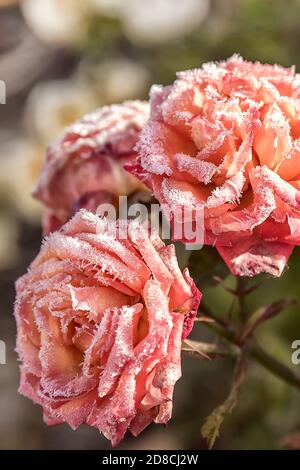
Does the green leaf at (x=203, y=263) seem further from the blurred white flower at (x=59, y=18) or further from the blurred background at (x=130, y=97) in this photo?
the blurred white flower at (x=59, y=18)

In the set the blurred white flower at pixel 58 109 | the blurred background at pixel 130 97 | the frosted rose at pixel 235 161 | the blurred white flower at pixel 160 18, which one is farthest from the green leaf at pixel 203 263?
the blurred white flower at pixel 160 18

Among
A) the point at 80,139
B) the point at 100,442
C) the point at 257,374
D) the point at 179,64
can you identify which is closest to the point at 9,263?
the point at 100,442

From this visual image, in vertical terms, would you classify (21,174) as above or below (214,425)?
above

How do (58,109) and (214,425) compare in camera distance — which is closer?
(214,425)

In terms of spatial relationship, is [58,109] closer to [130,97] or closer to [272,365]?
→ [130,97]

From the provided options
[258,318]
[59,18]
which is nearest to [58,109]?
[59,18]
